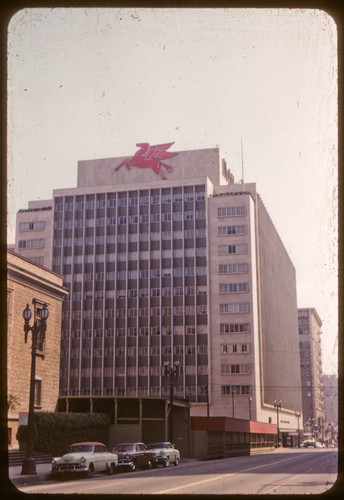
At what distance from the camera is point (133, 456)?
29.7 metres

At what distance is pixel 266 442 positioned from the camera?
85.3 metres

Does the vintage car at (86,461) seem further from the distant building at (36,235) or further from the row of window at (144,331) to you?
the distant building at (36,235)

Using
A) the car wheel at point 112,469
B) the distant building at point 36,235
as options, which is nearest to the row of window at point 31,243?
the distant building at point 36,235

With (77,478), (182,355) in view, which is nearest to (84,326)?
(182,355)

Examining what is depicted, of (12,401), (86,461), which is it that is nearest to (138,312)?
(12,401)

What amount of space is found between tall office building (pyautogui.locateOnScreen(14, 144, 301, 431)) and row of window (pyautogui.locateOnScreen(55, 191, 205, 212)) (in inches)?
7.0

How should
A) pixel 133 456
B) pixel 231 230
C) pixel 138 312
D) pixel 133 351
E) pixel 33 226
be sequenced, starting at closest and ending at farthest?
1. pixel 133 456
2. pixel 133 351
3. pixel 138 312
4. pixel 231 230
5. pixel 33 226

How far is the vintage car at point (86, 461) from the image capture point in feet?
79.3

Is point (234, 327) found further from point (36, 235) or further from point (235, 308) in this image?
point (36, 235)

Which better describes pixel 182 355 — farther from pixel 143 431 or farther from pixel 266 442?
pixel 143 431

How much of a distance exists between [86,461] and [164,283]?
73863 mm

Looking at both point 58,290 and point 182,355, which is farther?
point 182,355

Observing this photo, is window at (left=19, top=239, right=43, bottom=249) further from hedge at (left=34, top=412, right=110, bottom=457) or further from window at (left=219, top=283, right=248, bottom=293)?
hedge at (left=34, top=412, right=110, bottom=457)

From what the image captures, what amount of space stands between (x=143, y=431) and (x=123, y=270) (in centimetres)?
5367
